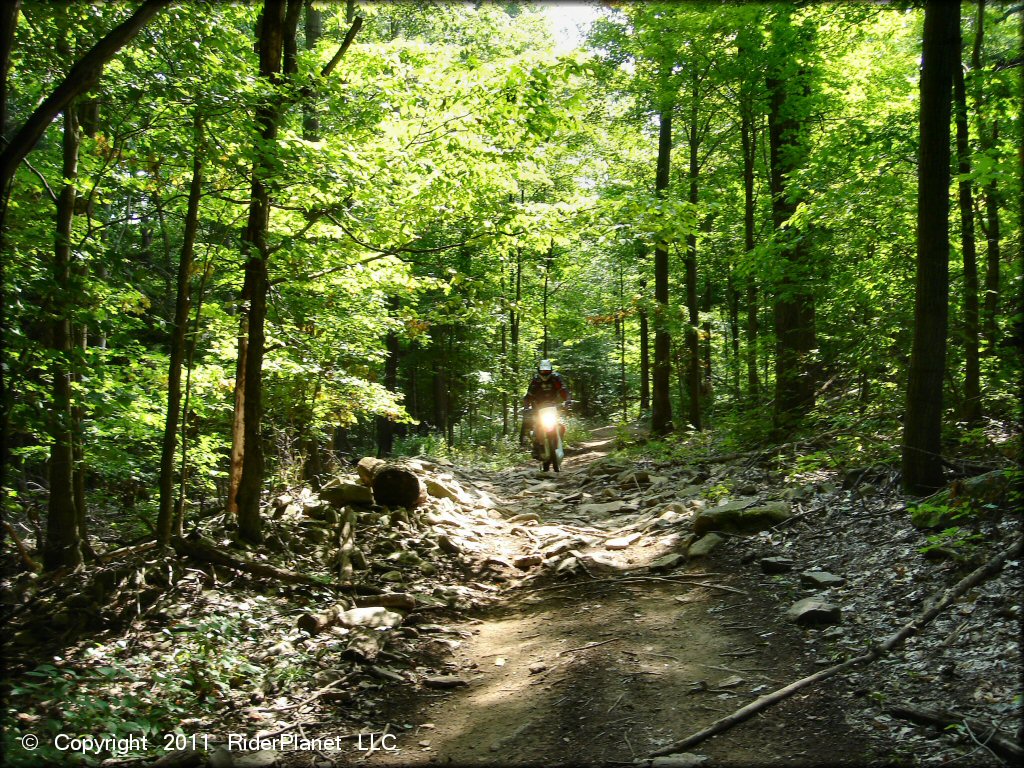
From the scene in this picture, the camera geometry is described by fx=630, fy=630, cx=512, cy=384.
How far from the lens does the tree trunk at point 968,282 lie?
7070 millimetres

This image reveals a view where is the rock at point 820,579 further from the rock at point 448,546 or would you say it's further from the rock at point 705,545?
the rock at point 448,546

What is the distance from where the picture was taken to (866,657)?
13.2ft

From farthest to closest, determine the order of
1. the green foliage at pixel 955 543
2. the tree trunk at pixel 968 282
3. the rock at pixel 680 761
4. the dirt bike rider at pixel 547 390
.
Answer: the dirt bike rider at pixel 547 390 < the tree trunk at pixel 968 282 < the green foliage at pixel 955 543 < the rock at pixel 680 761

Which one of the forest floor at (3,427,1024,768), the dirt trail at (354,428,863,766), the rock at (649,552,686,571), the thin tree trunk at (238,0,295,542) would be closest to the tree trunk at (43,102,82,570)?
the forest floor at (3,427,1024,768)

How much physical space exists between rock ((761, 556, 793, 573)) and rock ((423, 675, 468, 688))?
3.03 meters

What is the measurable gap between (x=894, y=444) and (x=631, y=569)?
341cm

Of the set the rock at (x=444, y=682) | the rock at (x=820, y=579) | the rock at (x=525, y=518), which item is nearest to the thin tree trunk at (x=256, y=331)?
the rock at (x=444, y=682)

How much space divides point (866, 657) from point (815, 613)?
2.36 feet

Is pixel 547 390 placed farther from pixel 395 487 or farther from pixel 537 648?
pixel 537 648

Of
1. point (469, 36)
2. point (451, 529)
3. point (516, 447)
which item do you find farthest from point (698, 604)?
point (469, 36)

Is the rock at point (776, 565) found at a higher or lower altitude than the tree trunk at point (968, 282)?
lower

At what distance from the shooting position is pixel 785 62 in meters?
11.0

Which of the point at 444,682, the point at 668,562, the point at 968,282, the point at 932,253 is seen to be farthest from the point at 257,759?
the point at 968,282

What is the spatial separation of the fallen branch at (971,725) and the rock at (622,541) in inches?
173
